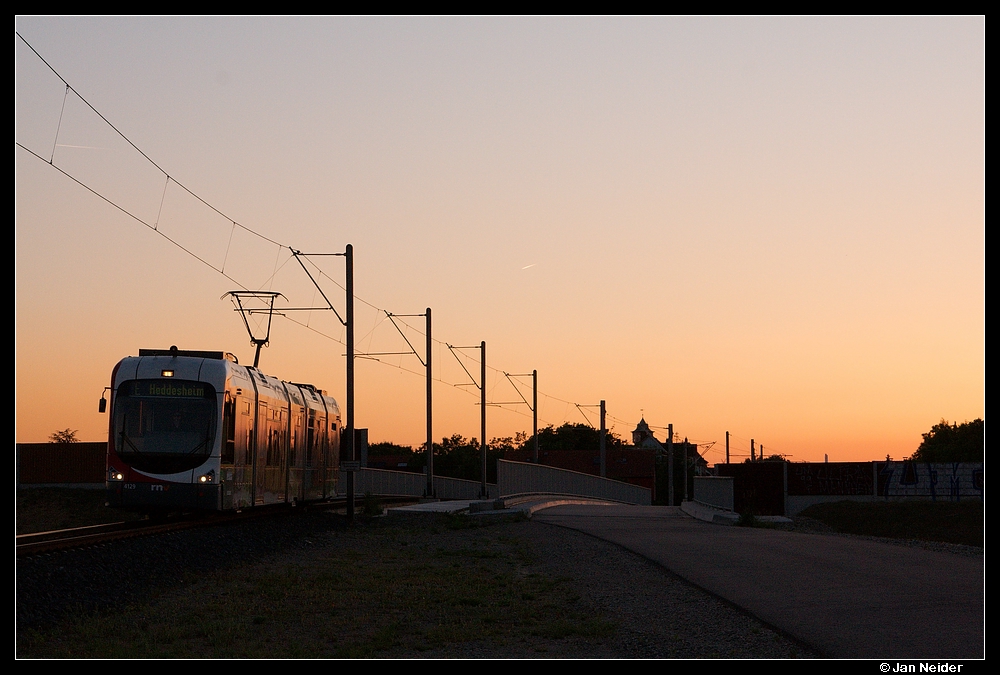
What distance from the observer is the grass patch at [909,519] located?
3978cm

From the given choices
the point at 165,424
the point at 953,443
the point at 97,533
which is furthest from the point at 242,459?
the point at 953,443

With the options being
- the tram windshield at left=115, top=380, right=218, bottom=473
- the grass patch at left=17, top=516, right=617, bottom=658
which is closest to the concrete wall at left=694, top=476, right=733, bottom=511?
the tram windshield at left=115, top=380, right=218, bottom=473

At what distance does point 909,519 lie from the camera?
50500mm

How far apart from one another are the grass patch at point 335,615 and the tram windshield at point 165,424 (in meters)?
4.02

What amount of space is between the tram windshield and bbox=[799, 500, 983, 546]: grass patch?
69.0ft

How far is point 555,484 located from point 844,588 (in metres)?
44.0

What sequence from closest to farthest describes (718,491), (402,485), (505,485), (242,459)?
1. (242,459)
2. (718,491)
3. (505,485)
4. (402,485)

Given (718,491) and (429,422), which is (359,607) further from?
(429,422)

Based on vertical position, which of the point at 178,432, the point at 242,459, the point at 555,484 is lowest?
the point at 555,484

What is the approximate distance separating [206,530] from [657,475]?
115574mm

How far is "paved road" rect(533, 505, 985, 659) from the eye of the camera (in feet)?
31.9

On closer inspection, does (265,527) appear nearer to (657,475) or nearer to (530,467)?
(530,467)

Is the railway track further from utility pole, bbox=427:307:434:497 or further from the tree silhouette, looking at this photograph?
the tree silhouette
